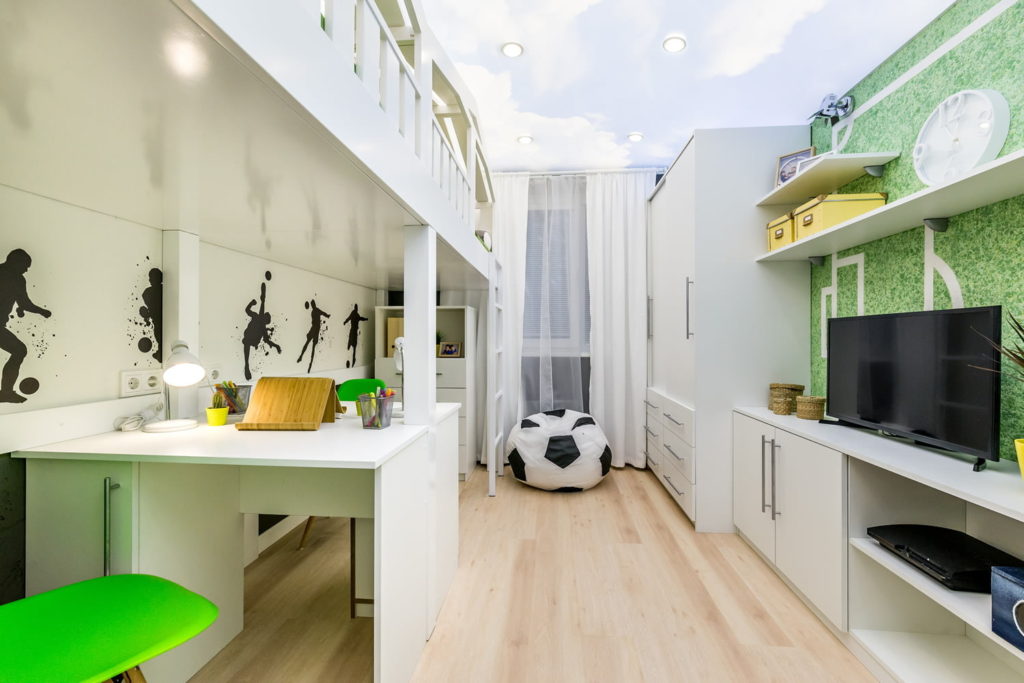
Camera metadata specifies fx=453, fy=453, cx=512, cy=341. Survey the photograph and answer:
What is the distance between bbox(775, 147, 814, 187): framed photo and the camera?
2527 mm

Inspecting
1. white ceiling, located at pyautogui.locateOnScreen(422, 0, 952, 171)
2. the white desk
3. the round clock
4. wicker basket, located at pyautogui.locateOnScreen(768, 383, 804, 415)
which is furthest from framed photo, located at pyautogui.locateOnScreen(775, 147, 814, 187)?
the white desk

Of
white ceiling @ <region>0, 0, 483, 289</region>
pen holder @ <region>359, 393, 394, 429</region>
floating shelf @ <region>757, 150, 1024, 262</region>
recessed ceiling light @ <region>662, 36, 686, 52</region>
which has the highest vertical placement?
recessed ceiling light @ <region>662, 36, 686, 52</region>

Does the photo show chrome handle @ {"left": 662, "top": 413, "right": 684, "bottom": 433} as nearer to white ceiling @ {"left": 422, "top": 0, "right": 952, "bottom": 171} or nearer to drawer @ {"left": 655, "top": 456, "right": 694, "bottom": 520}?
drawer @ {"left": 655, "top": 456, "right": 694, "bottom": 520}

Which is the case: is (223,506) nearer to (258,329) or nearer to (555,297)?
(258,329)

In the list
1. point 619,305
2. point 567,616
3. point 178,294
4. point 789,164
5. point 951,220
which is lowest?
point 567,616

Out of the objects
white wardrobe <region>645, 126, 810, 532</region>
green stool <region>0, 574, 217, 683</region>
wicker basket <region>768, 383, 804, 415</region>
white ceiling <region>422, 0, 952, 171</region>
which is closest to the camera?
green stool <region>0, 574, 217, 683</region>

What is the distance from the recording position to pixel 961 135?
1.75 m

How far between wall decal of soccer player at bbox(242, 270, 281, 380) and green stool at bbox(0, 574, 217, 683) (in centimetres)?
133

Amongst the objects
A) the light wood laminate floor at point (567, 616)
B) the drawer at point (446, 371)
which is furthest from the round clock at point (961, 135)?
the drawer at point (446, 371)

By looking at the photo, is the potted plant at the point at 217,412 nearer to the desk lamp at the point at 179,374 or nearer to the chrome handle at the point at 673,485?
the desk lamp at the point at 179,374

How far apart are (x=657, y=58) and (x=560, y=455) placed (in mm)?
2589

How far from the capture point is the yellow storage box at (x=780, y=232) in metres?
2.42

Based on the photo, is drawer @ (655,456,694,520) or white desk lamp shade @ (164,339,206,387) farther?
drawer @ (655,456,694,520)

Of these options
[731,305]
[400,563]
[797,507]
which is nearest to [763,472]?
[797,507]
